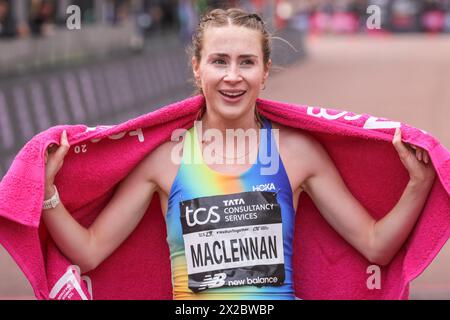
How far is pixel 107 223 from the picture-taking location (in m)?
3.70

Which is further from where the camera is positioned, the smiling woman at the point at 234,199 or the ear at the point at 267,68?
the ear at the point at 267,68

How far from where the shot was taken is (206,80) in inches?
138

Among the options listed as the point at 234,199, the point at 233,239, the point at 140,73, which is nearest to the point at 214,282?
the point at 233,239

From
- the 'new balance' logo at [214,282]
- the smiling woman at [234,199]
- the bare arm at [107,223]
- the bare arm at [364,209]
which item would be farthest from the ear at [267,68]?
the 'new balance' logo at [214,282]

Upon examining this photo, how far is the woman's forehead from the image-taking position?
3.51m

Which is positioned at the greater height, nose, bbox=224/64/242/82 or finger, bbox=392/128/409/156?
nose, bbox=224/64/242/82

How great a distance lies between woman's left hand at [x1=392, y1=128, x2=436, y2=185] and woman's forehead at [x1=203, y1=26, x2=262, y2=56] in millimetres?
552

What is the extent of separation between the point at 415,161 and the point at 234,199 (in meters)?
0.61

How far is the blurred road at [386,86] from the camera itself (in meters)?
15.2

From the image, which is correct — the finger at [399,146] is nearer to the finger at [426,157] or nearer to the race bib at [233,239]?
the finger at [426,157]

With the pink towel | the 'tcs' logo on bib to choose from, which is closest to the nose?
the pink towel

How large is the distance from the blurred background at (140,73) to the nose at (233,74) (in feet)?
1.22

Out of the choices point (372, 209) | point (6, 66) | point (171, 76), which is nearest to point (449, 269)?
point (372, 209)

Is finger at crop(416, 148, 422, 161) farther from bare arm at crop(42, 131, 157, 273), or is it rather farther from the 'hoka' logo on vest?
bare arm at crop(42, 131, 157, 273)
